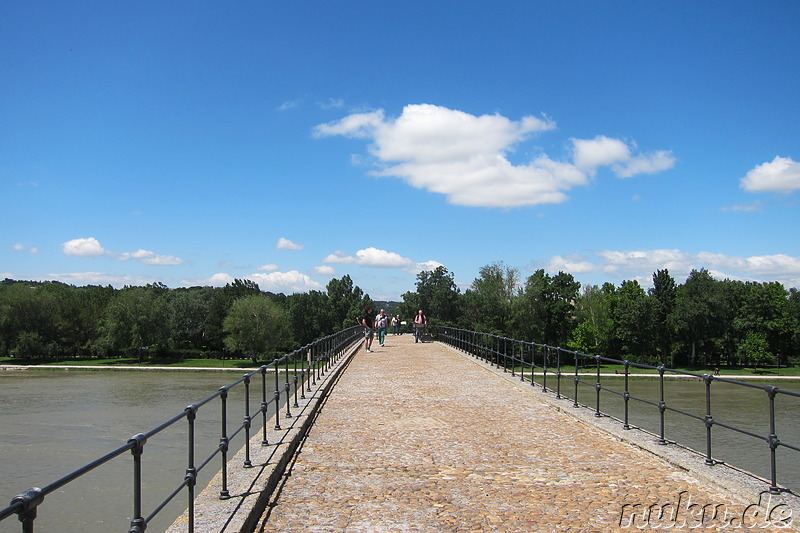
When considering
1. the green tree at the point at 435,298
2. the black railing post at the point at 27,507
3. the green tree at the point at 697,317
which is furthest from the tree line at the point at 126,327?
the black railing post at the point at 27,507

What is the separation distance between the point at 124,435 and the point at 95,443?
1.83 metres

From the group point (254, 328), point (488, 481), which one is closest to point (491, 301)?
point (254, 328)

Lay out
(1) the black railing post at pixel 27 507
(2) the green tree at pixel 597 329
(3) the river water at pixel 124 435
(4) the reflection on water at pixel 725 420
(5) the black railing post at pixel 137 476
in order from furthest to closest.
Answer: (2) the green tree at pixel 597 329 < (4) the reflection on water at pixel 725 420 < (3) the river water at pixel 124 435 < (5) the black railing post at pixel 137 476 < (1) the black railing post at pixel 27 507

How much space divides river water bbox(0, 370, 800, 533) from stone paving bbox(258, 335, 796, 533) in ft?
→ 22.3

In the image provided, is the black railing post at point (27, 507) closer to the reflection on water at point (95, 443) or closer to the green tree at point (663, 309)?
the reflection on water at point (95, 443)

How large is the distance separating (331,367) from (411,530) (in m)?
12.9

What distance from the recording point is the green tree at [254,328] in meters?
72.1

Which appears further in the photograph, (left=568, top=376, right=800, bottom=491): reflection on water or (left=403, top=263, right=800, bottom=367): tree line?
(left=403, top=263, right=800, bottom=367): tree line

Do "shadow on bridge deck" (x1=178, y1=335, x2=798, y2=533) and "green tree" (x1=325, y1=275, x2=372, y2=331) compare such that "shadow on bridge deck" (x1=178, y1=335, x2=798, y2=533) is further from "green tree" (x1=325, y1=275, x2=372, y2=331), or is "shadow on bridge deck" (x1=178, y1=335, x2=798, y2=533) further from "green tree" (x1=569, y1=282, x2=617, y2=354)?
"green tree" (x1=325, y1=275, x2=372, y2=331)

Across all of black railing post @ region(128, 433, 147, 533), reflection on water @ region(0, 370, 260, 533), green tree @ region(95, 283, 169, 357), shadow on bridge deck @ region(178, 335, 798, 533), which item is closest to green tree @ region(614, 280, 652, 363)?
reflection on water @ region(0, 370, 260, 533)

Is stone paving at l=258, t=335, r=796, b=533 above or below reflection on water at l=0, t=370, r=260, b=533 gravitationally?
above

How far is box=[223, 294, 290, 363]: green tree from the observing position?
237 ft

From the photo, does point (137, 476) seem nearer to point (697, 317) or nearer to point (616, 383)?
point (616, 383)

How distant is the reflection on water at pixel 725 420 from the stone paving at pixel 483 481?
100 cm
